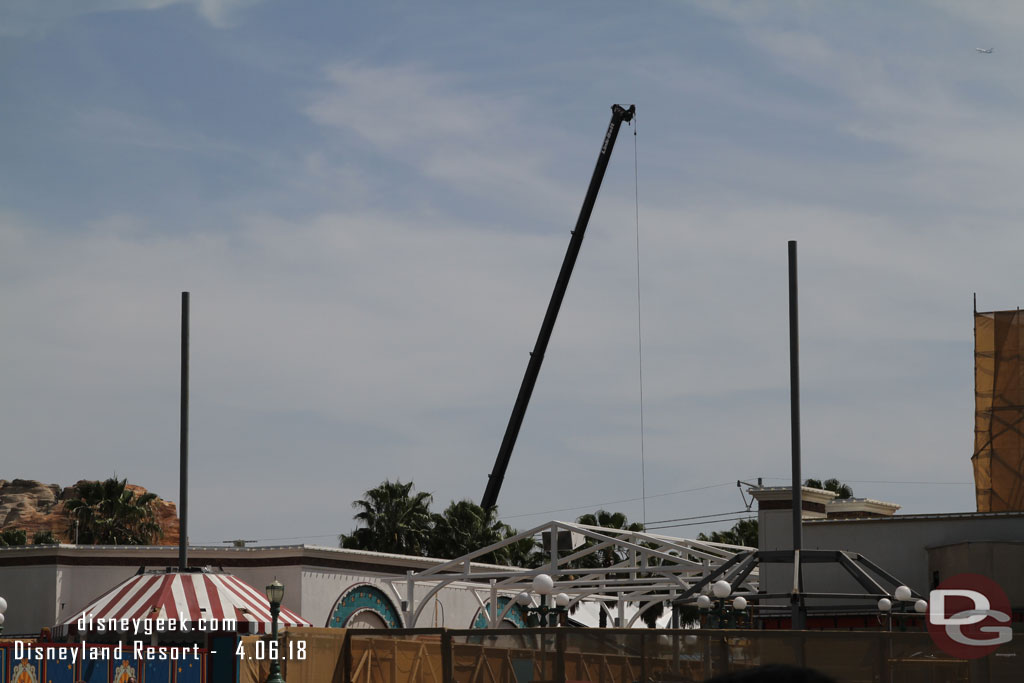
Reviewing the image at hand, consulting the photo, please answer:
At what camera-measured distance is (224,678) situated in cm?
1994

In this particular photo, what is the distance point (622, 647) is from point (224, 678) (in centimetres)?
672

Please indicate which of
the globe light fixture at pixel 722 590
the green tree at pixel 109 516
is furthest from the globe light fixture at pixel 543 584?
the green tree at pixel 109 516

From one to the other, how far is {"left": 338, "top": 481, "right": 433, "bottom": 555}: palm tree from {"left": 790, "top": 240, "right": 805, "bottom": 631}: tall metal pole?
4444 centimetres

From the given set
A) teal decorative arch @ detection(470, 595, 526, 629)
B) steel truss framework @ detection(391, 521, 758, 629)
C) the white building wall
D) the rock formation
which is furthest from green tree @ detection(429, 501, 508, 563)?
the rock formation

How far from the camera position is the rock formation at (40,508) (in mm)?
146375

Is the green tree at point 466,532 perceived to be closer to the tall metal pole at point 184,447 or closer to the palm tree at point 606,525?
the palm tree at point 606,525

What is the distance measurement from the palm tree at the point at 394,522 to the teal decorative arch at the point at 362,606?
2013cm

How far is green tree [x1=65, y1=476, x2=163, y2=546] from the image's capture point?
68.7m

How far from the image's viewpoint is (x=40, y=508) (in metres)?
154

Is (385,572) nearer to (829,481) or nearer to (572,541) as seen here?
(572,541)

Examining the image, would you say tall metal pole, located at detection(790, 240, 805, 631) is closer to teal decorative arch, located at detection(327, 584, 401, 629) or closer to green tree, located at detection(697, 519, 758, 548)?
teal decorative arch, located at detection(327, 584, 401, 629)

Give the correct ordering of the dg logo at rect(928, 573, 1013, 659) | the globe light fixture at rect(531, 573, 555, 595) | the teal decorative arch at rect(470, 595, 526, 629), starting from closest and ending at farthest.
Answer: the dg logo at rect(928, 573, 1013, 659), the globe light fixture at rect(531, 573, 555, 595), the teal decorative arch at rect(470, 595, 526, 629)

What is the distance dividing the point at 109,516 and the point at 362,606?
32.3m

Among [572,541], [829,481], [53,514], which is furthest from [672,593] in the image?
[53,514]
